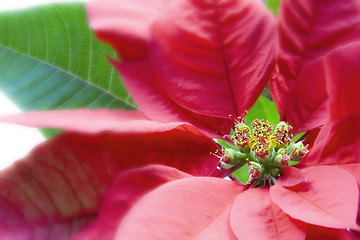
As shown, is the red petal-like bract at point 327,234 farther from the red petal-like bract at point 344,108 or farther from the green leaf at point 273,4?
the green leaf at point 273,4

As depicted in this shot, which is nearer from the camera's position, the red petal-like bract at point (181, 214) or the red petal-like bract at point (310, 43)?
the red petal-like bract at point (181, 214)

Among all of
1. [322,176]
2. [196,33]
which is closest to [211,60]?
[196,33]

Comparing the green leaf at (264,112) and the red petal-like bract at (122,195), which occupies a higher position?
the red petal-like bract at (122,195)

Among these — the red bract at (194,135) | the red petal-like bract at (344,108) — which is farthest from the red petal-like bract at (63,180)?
the red petal-like bract at (344,108)

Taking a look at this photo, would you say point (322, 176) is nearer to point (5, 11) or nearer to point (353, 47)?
point (353, 47)

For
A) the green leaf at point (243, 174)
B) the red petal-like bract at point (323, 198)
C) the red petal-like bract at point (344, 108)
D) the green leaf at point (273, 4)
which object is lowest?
the green leaf at point (243, 174)
